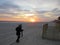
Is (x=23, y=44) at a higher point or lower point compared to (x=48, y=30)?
lower

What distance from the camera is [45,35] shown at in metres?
16.2

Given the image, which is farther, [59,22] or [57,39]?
[59,22]

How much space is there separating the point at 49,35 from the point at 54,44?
295 centimetres

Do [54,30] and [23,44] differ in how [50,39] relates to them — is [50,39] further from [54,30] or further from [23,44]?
[23,44]

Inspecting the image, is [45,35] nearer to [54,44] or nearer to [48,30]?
[48,30]

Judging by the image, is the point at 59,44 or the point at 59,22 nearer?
the point at 59,44

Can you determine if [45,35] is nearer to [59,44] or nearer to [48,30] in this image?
[48,30]

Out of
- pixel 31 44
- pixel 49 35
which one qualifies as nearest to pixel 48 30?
pixel 49 35

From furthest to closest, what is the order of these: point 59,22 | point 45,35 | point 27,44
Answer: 1. point 59,22
2. point 45,35
3. point 27,44

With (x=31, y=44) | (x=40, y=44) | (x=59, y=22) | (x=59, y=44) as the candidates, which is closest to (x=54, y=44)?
(x=59, y=44)

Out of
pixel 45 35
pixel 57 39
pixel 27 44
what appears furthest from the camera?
pixel 45 35

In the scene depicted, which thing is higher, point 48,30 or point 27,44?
point 48,30

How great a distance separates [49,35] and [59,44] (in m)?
2.95

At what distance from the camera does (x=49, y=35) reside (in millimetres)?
15625
